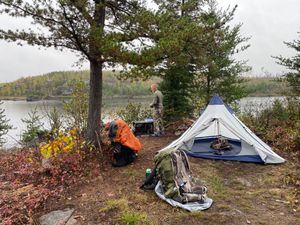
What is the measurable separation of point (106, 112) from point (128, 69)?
217 inches

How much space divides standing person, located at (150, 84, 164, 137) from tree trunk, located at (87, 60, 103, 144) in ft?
8.34

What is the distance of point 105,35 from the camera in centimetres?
569

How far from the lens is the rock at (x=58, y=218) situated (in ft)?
13.8

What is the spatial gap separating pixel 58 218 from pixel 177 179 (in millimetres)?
1896

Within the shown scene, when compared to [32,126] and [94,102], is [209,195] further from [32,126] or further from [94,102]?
[32,126]

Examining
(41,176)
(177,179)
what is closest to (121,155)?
(41,176)

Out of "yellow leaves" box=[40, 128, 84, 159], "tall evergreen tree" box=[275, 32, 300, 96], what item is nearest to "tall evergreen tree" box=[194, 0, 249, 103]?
"tall evergreen tree" box=[275, 32, 300, 96]

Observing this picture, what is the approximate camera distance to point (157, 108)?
9.33 metres

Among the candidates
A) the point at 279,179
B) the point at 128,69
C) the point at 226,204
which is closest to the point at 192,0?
the point at 128,69

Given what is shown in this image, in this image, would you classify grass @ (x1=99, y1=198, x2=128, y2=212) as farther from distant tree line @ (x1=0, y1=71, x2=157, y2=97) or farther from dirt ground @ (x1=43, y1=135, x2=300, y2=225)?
distant tree line @ (x1=0, y1=71, x2=157, y2=97)

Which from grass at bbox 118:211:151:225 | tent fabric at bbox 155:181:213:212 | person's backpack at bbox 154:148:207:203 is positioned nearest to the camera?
grass at bbox 118:211:151:225

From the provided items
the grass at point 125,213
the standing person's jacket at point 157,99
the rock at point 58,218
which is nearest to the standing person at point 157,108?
the standing person's jacket at point 157,99

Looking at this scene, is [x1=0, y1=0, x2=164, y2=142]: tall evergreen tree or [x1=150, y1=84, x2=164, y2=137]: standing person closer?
[x1=0, y1=0, x2=164, y2=142]: tall evergreen tree

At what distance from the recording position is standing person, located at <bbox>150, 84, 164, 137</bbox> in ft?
30.3
